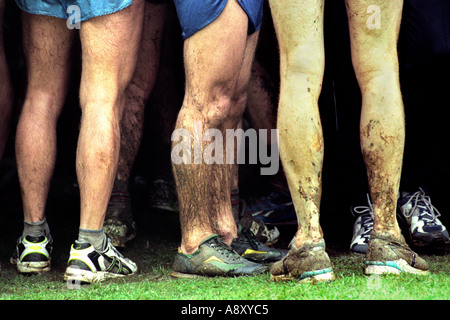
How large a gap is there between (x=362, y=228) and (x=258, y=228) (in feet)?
1.87

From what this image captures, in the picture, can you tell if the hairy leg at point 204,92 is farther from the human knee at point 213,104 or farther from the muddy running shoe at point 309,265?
A: the muddy running shoe at point 309,265

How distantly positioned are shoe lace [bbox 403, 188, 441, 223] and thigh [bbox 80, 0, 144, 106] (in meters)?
1.70

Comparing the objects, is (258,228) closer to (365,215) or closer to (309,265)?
(365,215)

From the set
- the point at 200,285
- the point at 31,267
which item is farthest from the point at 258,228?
the point at 31,267

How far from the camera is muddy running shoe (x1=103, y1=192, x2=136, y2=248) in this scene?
9.84ft

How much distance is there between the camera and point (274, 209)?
11.4ft

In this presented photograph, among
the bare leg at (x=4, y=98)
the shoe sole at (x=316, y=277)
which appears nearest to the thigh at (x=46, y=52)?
the bare leg at (x=4, y=98)

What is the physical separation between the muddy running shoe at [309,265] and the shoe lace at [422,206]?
44.9 inches

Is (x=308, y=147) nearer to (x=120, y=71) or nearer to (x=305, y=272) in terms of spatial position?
(x=305, y=272)

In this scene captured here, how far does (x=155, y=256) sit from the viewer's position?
119 inches

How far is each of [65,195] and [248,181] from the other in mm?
1311

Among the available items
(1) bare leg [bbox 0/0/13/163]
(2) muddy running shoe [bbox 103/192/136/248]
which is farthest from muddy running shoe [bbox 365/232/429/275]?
(1) bare leg [bbox 0/0/13/163]

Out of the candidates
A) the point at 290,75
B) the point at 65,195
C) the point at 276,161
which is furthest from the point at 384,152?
the point at 65,195

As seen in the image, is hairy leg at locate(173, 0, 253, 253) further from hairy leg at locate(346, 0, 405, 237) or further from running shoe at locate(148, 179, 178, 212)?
running shoe at locate(148, 179, 178, 212)
